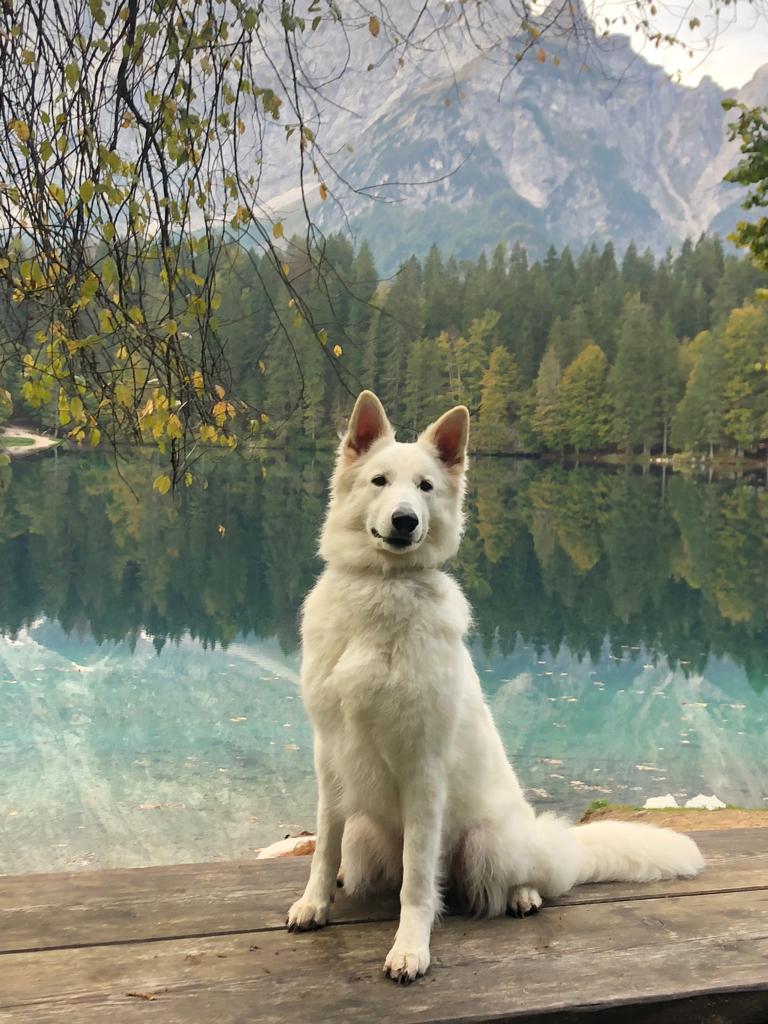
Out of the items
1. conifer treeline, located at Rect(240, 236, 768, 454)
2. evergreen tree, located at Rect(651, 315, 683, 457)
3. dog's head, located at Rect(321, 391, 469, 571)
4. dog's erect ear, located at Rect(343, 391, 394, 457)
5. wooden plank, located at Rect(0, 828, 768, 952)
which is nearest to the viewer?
wooden plank, located at Rect(0, 828, 768, 952)

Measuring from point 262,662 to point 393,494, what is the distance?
13261 mm

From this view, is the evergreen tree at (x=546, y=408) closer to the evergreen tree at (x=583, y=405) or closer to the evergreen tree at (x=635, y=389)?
the evergreen tree at (x=583, y=405)

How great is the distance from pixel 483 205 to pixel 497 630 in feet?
644

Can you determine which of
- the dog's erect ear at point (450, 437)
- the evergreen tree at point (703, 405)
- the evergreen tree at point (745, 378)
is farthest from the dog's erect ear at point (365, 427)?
the evergreen tree at point (703, 405)

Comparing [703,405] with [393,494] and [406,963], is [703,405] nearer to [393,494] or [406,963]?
[393,494]

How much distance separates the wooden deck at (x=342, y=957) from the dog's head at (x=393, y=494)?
1.05 metres

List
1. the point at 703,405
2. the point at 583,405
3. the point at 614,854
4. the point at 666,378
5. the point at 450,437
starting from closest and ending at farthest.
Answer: the point at 450,437 < the point at 614,854 < the point at 703,405 < the point at 666,378 < the point at 583,405

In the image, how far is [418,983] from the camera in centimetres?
207

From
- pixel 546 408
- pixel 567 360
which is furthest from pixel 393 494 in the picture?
pixel 567 360

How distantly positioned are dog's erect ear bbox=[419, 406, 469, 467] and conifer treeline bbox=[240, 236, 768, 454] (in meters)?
32.2

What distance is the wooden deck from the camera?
194 cm

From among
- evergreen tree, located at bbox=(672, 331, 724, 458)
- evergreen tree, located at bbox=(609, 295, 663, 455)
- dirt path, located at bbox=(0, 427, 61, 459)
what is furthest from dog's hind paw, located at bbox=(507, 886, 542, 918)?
evergreen tree, located at bbox=(609, 295, 663, 455)

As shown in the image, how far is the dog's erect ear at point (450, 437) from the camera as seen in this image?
99.2 inches

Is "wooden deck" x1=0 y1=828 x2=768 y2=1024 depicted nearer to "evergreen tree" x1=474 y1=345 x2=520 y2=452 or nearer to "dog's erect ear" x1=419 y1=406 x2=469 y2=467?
"dog's erect ear" x1=419 y1=406 x2=469 y2=467
